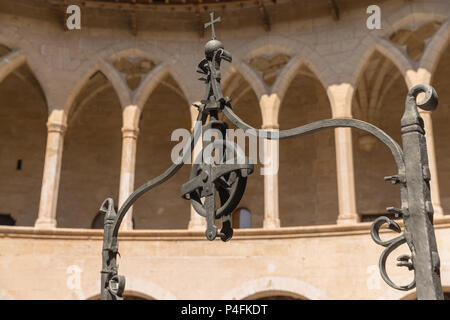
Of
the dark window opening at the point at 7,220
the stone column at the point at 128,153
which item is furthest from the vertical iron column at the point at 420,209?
the dark window opening at the point at 7,220

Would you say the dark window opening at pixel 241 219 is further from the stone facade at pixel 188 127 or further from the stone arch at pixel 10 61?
the stone arch at pixel 10 61

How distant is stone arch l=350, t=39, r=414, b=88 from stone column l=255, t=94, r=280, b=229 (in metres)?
1.90

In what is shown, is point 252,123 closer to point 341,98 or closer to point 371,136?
point 371,136

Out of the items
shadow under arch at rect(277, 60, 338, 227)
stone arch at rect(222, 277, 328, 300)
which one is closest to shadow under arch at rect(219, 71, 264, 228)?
shadow under arch at rect(277, 60, 338, 227)

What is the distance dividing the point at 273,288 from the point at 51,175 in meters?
5.57

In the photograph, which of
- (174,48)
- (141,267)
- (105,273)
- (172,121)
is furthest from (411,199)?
(172,121)

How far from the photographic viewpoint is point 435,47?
12266 mm

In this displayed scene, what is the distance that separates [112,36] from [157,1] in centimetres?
140

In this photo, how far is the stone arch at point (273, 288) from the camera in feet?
39.0

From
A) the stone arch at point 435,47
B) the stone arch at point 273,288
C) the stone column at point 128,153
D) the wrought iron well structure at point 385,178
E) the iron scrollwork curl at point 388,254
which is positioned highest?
the stone arch at point 435,47

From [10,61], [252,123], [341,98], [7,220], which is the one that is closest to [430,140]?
[341,98]

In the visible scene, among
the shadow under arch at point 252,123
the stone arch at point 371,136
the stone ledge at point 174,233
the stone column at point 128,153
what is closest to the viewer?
the stone ledge at point 174,233

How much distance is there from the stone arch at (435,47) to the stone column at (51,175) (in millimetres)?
8181

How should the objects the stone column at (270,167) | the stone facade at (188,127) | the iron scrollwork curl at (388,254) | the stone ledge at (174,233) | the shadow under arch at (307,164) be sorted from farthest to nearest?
the shadow under arch at (307,164), the stone column at (270,167), the stone facade at (188,127), the stone ledge at (174,233), the iron scrollwork curl at (388,254)
